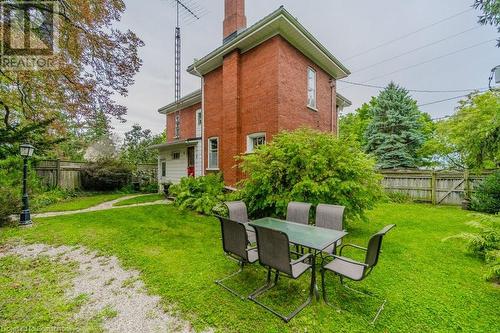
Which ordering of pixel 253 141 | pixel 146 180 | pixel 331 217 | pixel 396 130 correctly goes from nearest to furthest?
pixel 331 217 → pixel 253 141 → pixel 146 180 → pixel 396 130

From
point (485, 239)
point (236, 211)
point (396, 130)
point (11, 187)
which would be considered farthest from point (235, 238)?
point (396, 130)

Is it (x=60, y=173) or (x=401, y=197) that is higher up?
(x=60, y=173)

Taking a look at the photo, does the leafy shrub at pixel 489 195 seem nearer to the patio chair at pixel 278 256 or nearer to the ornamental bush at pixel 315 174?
the ornamental bush at pixel 315 174

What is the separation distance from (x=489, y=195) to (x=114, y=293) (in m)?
12.6

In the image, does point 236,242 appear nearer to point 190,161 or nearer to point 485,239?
point 485,239

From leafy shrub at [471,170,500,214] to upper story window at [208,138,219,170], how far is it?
37.5ft

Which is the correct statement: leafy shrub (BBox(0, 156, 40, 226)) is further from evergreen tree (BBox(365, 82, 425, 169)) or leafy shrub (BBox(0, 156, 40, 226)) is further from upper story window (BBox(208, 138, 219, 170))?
evergreen tree (BBox(365, 82, 425, 169))

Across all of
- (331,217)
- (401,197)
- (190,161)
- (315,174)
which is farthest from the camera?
(190,161)

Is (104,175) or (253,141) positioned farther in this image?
(104,175)

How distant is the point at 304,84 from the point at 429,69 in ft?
39.4

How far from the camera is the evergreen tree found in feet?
53.6

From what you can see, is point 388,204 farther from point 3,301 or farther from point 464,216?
point 3,301

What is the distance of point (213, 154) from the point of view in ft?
37.5

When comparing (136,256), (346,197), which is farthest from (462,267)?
(136,256)
